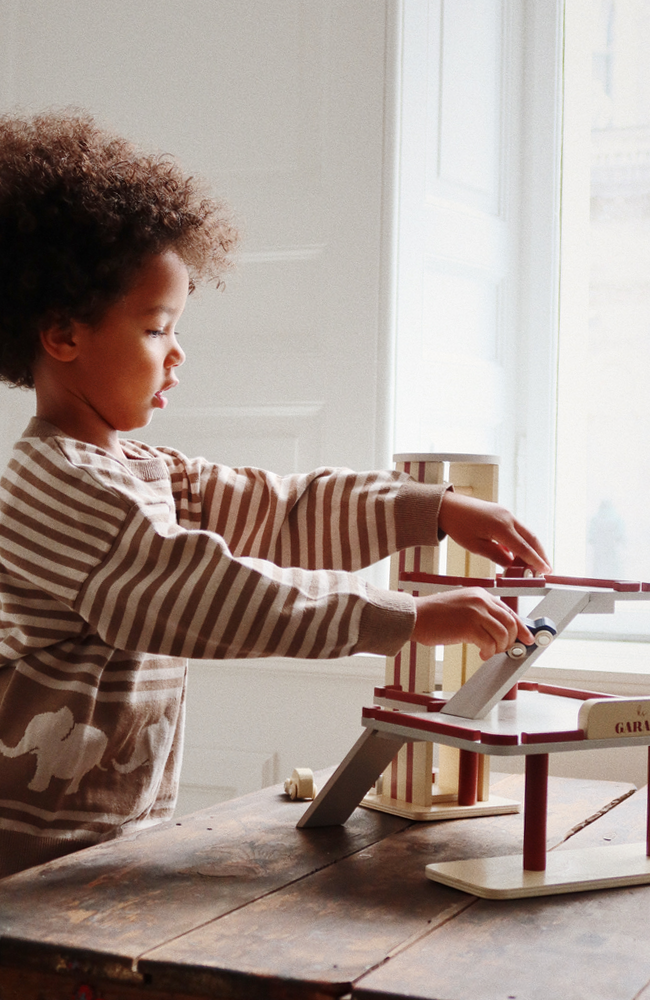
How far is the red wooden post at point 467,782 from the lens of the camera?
0.96 metres

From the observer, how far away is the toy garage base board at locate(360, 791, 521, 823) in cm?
93

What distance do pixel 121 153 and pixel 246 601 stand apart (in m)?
0.46

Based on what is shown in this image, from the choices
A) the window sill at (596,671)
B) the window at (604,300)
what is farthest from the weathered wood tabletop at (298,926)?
the window at (604,300)

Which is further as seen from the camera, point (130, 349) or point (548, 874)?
point (130, 349)

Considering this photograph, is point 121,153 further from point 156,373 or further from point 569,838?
point 569,838

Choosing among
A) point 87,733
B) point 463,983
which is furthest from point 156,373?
point 463,983

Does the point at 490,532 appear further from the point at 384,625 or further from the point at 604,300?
the point at 604,300

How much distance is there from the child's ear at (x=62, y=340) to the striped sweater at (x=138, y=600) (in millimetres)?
65

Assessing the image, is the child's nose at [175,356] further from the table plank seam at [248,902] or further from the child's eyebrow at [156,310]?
the table plank seam at [248,902]

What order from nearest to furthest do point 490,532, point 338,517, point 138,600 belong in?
point 138,600 → point 490,532 → point 338,517

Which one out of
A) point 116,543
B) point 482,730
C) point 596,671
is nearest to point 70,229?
point 116,543

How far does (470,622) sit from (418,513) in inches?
7.4

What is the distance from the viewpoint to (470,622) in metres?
0.79

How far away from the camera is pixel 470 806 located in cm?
96
